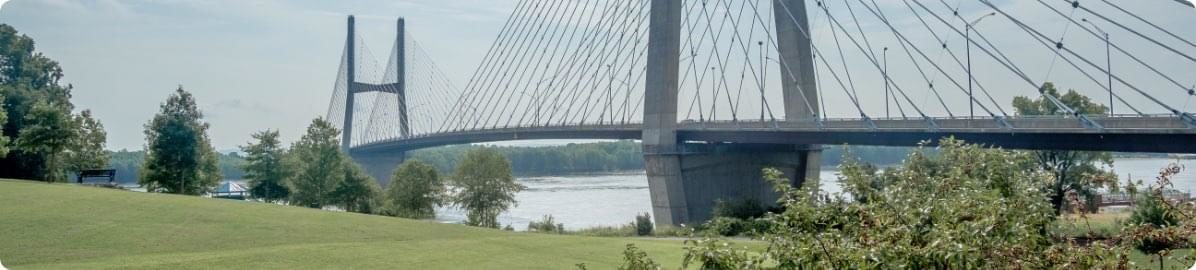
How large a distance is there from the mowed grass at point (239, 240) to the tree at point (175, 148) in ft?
46.1

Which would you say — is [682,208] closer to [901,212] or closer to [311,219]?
[311,219]

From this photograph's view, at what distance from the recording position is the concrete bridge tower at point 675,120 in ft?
165

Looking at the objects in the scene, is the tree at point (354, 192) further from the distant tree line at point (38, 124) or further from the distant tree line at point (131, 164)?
the distant tree line at point (131, 164)

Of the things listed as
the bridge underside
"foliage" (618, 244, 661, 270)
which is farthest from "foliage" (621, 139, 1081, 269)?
the bridge underside

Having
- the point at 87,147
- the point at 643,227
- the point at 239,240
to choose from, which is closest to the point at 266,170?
the point at 87,147

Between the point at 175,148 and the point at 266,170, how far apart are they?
5.81 metres

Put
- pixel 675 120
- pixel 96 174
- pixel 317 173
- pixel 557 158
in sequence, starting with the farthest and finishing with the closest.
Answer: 1. pixel 557 158
2. pixel 675 120
3. pixel 317 173
4. pixel 96 174

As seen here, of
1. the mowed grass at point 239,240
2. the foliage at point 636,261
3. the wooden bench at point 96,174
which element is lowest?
the mowed grass at point 239,240

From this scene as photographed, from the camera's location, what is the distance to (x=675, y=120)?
168 ft

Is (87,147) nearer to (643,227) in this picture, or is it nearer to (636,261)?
(643,227)

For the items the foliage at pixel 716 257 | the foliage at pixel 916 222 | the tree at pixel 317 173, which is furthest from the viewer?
the tree at pixel 317 173

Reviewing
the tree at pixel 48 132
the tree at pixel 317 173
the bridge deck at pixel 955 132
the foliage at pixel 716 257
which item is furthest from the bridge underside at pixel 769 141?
the tree at pixel 48 132

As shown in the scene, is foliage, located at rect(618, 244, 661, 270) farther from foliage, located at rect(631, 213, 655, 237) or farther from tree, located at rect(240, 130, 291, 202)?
tree, located at rect(240, 130, 291, 202)

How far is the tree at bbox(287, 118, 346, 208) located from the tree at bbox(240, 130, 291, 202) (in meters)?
0.65
